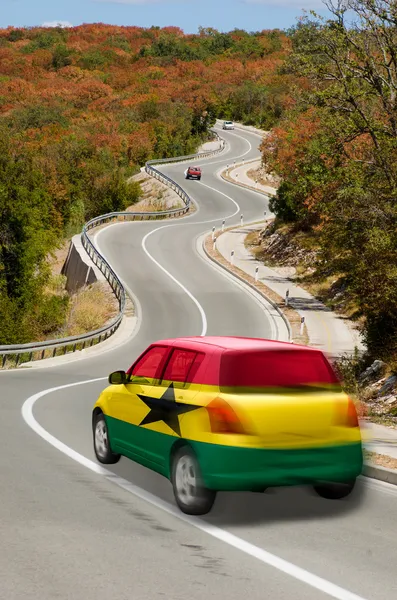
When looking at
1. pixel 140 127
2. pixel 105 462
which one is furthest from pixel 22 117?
pixel 105 462

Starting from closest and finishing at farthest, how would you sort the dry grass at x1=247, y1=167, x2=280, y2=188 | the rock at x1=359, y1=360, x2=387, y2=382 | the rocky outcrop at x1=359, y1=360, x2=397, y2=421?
the rocky outcrop at x1=359, y1=360, x2=397, y2=421, the rock at x1=359, y1=360, x2=387, y2=382, the dry grass at x1=247, y1=167, x2=280, y2=188

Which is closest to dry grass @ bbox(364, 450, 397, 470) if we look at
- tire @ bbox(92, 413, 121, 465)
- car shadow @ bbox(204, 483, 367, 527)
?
car shadow @ bbox(204, 483, 367, 527)

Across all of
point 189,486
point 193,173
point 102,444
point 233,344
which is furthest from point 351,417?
point 193,173

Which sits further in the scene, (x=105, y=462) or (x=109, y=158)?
(x=109, y=158)

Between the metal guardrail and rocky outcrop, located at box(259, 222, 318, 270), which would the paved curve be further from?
rocky outcrop, located at box(259, 222, 318, 270)

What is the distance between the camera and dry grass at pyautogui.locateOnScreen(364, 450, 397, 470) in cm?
943

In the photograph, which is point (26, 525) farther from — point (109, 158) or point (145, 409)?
point (109, 158)

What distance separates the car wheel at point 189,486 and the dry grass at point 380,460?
2682mm

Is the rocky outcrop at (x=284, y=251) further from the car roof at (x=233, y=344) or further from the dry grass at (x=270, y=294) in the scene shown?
the car roof at (x=233, y=344)

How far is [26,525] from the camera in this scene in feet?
23.4

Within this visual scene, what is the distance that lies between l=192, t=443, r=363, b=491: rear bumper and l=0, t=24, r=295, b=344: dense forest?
21.8 metres

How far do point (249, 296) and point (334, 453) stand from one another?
34871 millimetres

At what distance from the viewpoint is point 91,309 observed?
39969 mm

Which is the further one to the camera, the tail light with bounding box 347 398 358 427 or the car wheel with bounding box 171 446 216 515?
→ the tail light with bounding box 347 398 358 427
